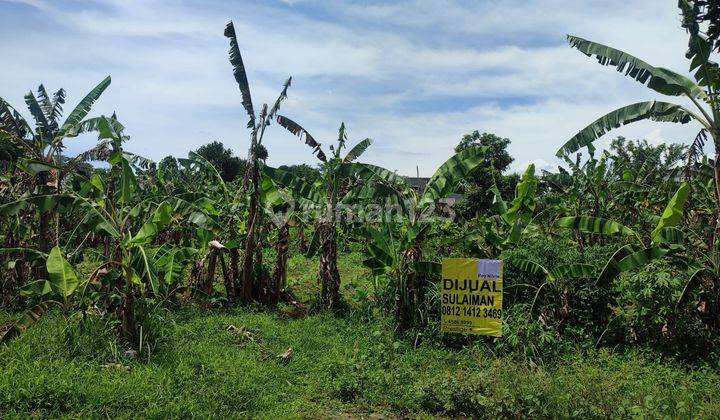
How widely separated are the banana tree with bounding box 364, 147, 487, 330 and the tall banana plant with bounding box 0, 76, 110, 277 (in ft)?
16.5

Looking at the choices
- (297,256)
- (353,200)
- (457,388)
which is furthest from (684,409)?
(297,256)

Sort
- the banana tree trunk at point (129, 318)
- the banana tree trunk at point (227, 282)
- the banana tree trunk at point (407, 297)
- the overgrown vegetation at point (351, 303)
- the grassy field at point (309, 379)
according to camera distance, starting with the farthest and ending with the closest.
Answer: the banana tree trunk at point (227, 282) → the banana tree trunk at point (407, 297) → the banana tree trunk at point (129, 318) → the overgrown vegetation at point (351, 303) → the grassy field at point (309, 379)

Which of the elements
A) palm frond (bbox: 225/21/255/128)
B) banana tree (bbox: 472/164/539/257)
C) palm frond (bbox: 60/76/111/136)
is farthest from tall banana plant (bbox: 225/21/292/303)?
banana tree (bbox: 472/164/539/257)

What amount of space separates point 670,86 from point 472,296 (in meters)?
3.88

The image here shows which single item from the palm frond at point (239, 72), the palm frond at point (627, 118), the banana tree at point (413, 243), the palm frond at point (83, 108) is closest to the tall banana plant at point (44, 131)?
the palm frond at point (83, 108)

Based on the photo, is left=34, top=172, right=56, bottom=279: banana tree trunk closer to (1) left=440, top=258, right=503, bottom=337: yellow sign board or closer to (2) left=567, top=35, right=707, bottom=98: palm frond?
(1) left=440, top=258, right=503, bottom=337: yellow sign board

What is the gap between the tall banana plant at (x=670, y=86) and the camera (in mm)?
6691

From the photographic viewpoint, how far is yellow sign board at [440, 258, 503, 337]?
6.81 m

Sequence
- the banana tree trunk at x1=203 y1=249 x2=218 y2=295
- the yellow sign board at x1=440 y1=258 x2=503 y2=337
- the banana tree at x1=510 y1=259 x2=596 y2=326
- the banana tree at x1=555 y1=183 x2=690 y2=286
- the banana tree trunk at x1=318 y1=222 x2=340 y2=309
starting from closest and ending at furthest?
the banana tree at x1=555 y1=183 x2=690 y2=286
the yellow sign board at x1=440 y1=258 x2=503 y2=337
the banana tree at x1=510 y1=259 x2=596 y2=326
the banana tree trunk at x1=318 y1=222 x2=340 y2=309
the banana tree trunk at x1=203 y1=249 x2=218 y2=295

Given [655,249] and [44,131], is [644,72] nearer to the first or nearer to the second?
[655,249]

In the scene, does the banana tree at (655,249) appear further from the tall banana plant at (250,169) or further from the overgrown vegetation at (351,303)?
the tall banana plant at (250,169)

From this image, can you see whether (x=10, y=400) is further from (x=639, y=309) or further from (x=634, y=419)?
(x=639, y=309)

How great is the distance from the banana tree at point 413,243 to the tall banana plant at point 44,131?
504cm

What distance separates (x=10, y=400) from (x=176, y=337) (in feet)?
9.05
